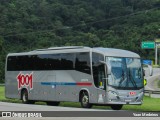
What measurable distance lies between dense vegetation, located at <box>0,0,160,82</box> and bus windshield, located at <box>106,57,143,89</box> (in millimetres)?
64166

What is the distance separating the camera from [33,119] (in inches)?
679

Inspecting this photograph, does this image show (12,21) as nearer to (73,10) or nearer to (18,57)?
(73,10)

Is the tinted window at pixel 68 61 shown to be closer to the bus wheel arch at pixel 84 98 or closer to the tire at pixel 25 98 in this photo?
the bus wheel arch at pixel 84 98

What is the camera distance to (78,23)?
140 metres

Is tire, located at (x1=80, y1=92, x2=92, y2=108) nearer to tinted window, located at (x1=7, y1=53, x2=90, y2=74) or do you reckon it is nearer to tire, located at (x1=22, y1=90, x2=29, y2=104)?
tinted window, located at (x1=7, y1=53, x2=90, y2=74)

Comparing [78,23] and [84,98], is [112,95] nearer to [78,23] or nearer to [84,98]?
[84,98]

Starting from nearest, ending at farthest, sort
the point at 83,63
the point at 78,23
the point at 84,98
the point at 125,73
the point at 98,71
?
the point at 125,73 → the point at 98,71 → the point at 84,98 → the point at 83,63 → the point at 78,23

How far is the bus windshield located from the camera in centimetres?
2616

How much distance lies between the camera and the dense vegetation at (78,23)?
376 ft

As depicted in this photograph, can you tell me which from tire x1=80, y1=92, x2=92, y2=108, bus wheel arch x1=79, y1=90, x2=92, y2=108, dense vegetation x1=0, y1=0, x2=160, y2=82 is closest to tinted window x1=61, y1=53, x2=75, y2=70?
bus wheel arch x1=79, y1=90, x2=92, y2=108

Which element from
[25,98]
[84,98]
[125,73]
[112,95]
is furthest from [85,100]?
[25,98]

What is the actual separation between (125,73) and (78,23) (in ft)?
375

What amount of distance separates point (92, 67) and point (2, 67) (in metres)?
59.9

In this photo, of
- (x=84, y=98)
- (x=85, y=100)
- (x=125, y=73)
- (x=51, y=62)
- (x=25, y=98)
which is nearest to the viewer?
(x=125, y=73)
